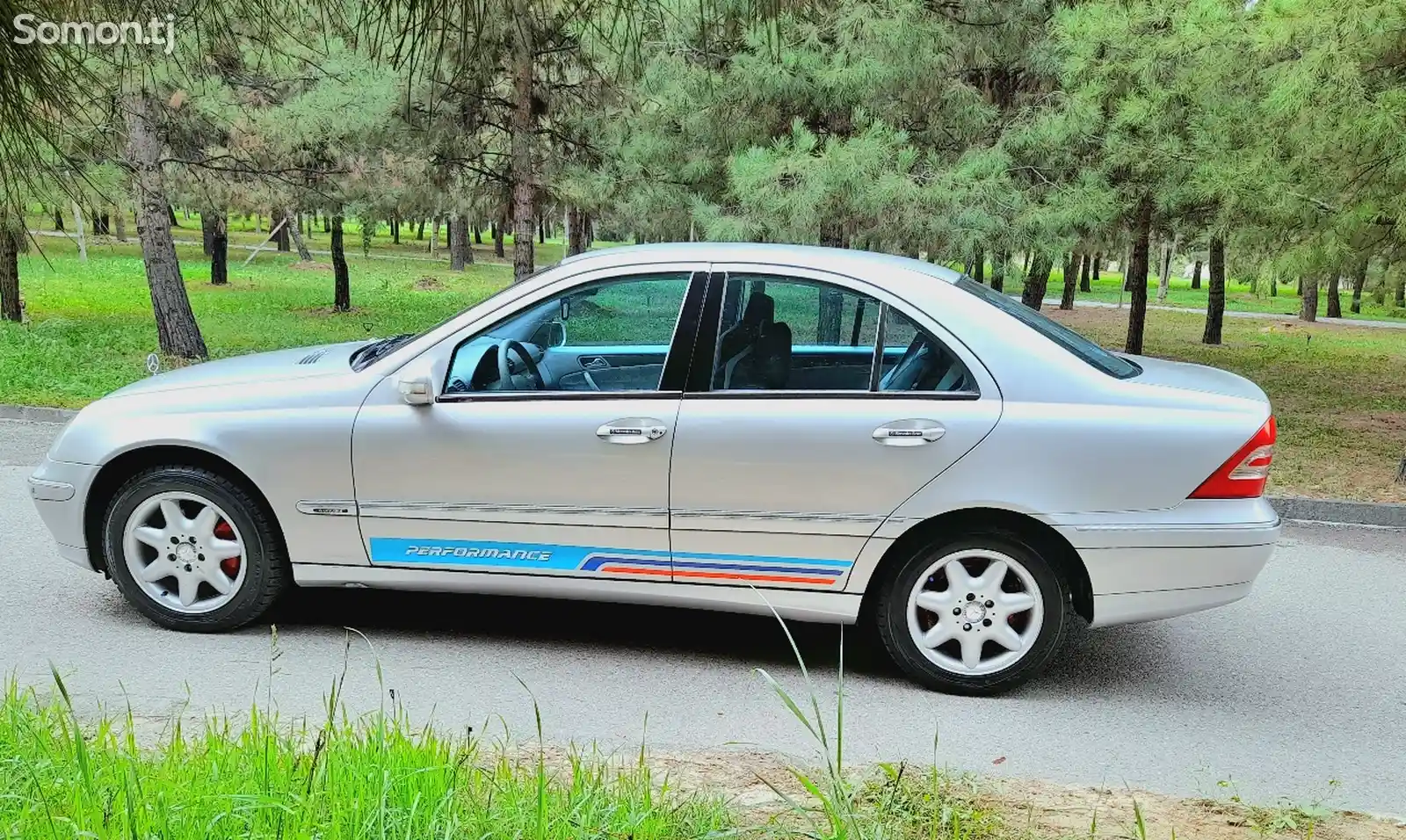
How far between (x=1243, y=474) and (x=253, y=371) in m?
4.24

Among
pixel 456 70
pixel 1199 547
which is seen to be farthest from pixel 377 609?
pixel 1199 547

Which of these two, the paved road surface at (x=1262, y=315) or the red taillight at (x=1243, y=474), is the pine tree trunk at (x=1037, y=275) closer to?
the red taillight at (x=1243, y=474)

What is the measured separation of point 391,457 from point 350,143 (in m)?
13.2

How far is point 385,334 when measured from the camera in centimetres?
2227

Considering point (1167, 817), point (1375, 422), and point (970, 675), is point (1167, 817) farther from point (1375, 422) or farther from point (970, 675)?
point (1375, 422)

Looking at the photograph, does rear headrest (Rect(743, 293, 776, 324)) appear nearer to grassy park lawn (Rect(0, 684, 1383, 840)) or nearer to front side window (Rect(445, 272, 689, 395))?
front side window (Rect(445, 272, 689, 395))

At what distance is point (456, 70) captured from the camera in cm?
308

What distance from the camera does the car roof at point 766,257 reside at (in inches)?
191

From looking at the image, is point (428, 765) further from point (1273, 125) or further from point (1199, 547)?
point (1273, 125)

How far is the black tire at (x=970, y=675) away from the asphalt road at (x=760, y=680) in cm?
9

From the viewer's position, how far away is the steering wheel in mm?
4922

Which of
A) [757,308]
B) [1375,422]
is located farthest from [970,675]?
[1375,422]

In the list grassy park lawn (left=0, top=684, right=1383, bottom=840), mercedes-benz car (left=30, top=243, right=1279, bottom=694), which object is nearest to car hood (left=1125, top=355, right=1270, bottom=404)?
mercedes-benz car (left=30, top=243, right=1279, bottom=694)

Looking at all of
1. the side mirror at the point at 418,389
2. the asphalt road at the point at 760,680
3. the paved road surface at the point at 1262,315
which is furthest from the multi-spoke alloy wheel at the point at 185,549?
the paved road surface at the point at 1262,315
